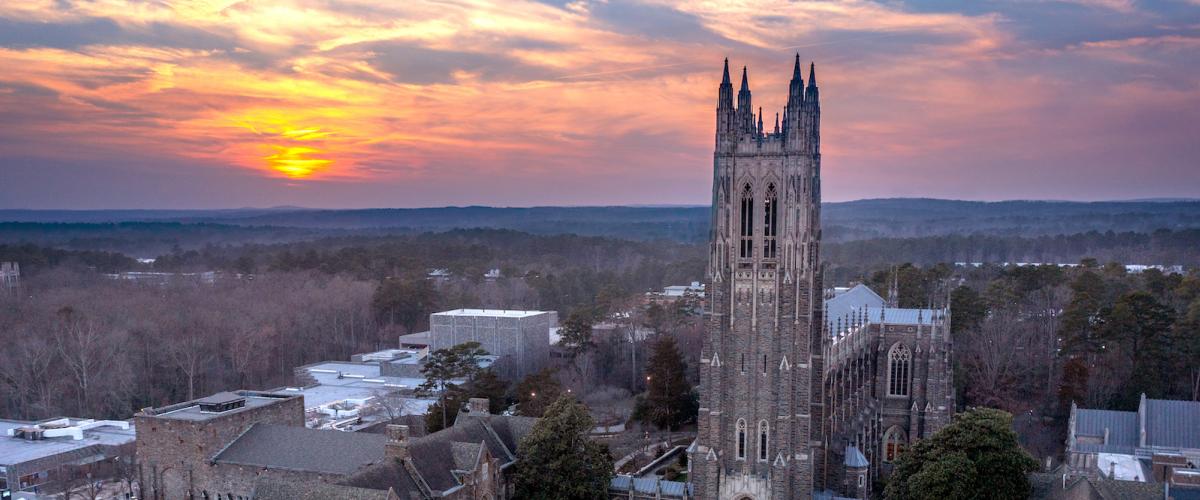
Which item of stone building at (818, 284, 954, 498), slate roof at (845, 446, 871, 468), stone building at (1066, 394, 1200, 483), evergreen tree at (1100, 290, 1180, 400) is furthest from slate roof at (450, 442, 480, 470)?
evergreen tree at (1100, 290, 1180, 400)

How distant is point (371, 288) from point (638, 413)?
52792 mm

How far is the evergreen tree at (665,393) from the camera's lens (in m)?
53.6

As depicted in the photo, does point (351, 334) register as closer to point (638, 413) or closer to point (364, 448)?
point (638, 413)

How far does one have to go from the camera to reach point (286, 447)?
35094mm

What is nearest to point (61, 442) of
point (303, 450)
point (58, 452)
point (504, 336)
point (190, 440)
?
point (58, 452)

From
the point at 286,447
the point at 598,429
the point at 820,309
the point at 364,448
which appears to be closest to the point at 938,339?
the point at 820,309

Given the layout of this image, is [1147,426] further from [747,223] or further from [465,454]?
[465,454]

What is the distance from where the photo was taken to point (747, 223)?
115 ft

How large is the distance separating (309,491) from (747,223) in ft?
66.1

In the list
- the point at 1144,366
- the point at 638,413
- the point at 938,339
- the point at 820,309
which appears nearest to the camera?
the point at 820,309

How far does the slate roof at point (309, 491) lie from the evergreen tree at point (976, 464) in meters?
20.9

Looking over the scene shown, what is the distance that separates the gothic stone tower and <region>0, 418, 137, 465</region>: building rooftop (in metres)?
34.5

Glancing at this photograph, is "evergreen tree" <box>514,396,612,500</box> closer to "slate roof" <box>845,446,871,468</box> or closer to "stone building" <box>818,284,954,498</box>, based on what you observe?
"slate roof" <box>845,446,871,468</box>

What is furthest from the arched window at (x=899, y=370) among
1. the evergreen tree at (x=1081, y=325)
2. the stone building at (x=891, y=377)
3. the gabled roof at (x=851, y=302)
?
the evergreen tree at (x=1081, y=325)
